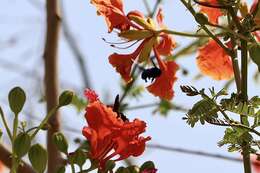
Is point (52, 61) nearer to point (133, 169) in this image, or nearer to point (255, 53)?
point (133, 169)

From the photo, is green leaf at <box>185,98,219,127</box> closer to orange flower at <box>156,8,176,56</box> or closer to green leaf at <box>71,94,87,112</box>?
orange flower at <box>156,8,176,56</box>

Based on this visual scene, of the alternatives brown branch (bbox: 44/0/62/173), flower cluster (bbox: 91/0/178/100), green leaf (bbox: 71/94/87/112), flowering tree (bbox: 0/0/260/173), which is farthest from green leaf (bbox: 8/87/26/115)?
green leaf (bbox: 71/94/87/112)

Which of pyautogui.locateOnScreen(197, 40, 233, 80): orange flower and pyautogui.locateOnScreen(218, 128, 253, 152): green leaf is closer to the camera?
pyautogui.locateOnScreen(218, 128, 253, 152): green leaf

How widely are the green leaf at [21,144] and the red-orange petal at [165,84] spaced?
1.27 ft

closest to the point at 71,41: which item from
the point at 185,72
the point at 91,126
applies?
the point at 185,72

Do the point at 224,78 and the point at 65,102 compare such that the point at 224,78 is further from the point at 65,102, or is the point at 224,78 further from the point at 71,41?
the point at 71,41

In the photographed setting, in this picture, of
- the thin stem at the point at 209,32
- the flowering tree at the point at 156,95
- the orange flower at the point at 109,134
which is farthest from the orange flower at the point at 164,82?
the thin stem at the point at 209,32

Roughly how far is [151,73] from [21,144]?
39cm

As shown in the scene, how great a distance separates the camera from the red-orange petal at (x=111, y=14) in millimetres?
1811

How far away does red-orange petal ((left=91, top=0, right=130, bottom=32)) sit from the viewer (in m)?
1.81

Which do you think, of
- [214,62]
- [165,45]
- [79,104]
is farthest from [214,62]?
[79,104]

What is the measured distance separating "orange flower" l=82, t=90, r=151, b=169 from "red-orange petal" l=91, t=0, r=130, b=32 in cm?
24

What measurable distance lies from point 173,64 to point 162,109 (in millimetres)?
1228

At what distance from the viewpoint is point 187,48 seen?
2.83 meters
